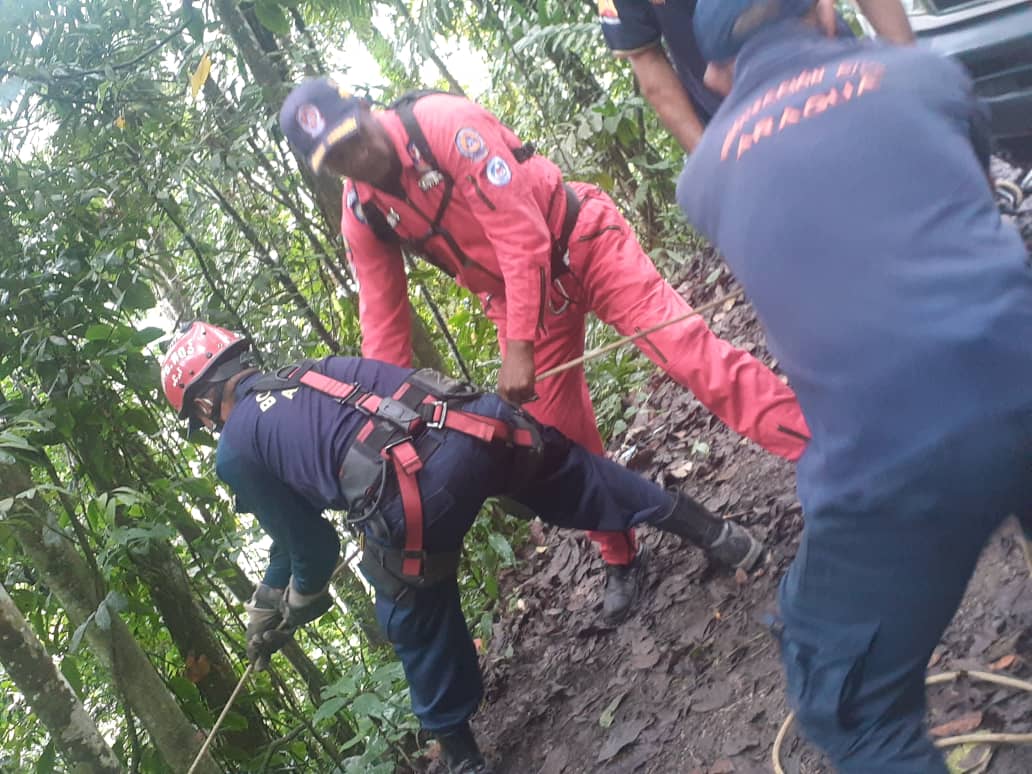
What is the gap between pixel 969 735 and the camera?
96.0 inches

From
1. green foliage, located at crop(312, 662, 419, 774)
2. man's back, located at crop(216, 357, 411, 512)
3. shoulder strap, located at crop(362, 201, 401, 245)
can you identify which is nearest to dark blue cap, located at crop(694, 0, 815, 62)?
man's back, located at crop(216, 357, 411, 512)

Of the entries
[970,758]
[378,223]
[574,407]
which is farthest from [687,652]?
[378,223]

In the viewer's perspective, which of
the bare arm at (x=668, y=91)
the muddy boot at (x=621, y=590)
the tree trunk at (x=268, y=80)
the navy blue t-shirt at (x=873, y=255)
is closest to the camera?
the navy blue t-shirt at (x=873, y=255)

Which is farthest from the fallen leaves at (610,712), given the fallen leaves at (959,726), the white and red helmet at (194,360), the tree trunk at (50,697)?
the white and red helmet at (194,360)

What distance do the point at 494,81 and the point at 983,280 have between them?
21.4 ft

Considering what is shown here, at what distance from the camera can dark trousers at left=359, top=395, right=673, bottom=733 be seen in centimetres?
314

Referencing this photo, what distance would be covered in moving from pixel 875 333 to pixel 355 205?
2492 mm

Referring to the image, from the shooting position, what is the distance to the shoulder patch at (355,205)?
11.9ft

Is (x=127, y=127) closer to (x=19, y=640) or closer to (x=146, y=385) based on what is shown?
(x=146, y=385)

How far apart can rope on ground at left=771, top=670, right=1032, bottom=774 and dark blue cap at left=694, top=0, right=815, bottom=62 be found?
5.09 feet

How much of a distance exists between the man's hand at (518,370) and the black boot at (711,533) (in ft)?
2.56

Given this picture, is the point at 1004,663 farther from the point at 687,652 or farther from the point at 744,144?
the point at 744,144

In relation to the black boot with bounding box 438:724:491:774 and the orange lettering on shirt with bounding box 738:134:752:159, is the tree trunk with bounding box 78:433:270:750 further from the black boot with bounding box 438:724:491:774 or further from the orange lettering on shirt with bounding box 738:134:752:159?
the orange lettering on shirt with bounding box 738:134:752:159

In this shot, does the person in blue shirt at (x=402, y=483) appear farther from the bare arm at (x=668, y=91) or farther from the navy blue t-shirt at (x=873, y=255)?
the navy blue t-shirt at (x=873, y=255)
